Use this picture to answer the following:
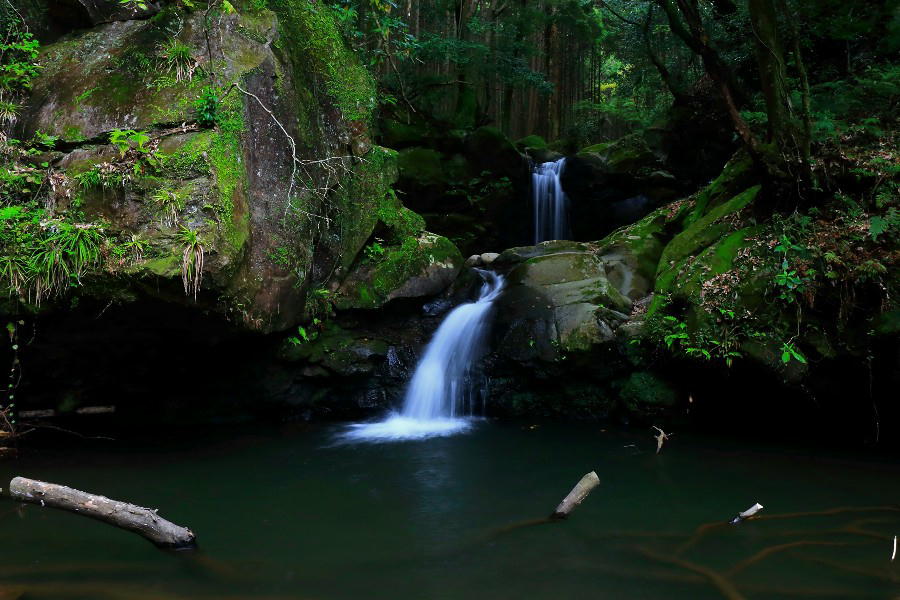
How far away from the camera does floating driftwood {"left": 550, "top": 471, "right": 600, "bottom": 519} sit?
372 centimetres

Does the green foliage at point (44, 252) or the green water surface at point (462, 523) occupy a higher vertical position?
the green foliage at point (44, 252)

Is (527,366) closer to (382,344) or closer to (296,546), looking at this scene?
(382,344)

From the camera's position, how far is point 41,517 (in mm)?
4445

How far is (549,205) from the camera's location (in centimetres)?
1336

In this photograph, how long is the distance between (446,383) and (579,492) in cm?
462

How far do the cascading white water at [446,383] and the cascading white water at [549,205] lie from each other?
15.7 ft

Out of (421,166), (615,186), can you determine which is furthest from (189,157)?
(615,186)

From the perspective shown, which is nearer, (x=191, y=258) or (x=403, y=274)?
(x=191, y=258)

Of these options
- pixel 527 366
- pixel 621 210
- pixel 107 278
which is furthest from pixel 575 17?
pixel 107 278

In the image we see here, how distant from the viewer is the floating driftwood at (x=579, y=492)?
3717 millimetres

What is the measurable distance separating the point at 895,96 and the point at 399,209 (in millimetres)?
6744

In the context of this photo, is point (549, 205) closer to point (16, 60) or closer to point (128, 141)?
point (128, 141)

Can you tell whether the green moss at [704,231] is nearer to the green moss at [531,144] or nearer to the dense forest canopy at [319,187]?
the dense forest canopy at [319,187]

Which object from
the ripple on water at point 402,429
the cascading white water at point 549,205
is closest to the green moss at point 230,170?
the ripple on water at point 402,429
